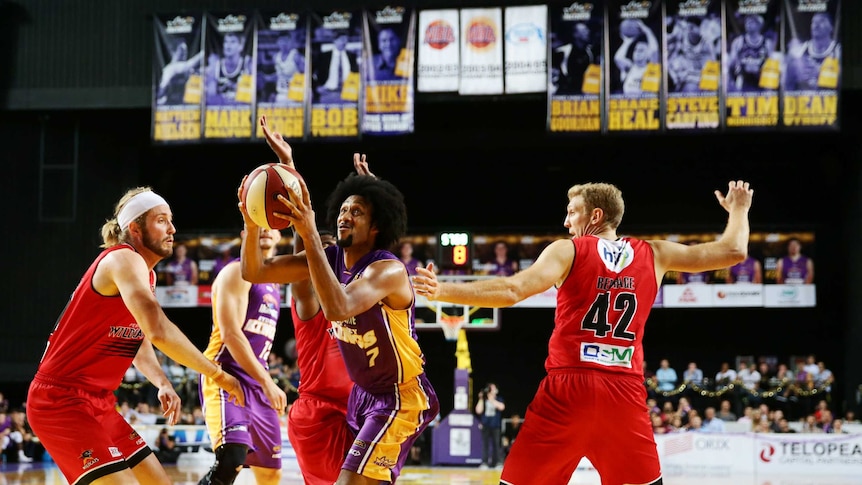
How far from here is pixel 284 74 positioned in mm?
16828

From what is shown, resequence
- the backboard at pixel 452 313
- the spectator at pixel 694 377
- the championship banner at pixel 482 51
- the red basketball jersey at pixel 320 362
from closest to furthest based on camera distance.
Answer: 1. the red basketball jersey at pixel 320 362
2. the backboard at pixel 452 313
3. the championship banner at pixel 482 51
4. the spectator at pixel 694 377

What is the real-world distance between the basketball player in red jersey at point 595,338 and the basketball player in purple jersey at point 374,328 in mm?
517

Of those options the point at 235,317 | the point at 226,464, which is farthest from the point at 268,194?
the point at 226,464

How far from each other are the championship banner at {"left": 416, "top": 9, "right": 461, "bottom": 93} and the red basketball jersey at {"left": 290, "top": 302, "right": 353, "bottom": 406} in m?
11.7

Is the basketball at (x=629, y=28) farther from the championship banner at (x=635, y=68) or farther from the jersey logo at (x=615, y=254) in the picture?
the jersey logo at (x=615, y=254)

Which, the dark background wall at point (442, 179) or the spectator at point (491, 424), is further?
the dark background wall at point (442, 179)

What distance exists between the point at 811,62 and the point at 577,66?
3929 mm

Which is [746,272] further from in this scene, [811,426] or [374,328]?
A: [374,328]

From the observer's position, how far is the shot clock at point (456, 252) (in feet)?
42.5

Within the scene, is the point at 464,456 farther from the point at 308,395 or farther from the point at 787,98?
the point at 308,395

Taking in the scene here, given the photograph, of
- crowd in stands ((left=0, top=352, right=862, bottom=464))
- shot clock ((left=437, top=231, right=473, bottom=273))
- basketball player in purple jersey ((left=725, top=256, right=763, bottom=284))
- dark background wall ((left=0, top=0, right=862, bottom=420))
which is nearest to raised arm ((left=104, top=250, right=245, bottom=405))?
shot clock ((left=437, top=231, right=473, bottom=273))

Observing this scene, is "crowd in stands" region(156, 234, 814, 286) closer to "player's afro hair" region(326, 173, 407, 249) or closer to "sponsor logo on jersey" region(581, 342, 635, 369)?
"player's afro hair" region(326, 173, 407, 249)

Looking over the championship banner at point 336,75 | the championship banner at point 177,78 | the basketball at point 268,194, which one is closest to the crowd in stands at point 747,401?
the championship banner at point 336,75

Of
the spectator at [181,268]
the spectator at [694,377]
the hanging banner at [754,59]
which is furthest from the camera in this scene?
the spectator at [181,268]
